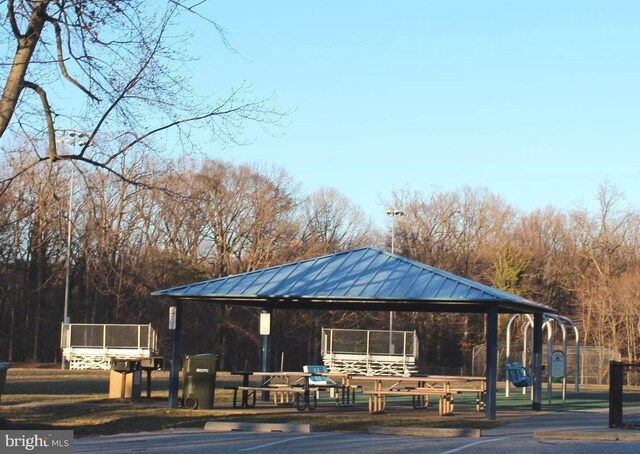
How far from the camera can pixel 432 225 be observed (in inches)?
2744

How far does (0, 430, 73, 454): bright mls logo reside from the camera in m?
12.6

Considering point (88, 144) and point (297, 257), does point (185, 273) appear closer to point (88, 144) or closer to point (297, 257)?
point (297, 257)

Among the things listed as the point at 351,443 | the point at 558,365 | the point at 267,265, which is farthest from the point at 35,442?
the point at 267,265

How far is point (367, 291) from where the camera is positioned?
22.0 m

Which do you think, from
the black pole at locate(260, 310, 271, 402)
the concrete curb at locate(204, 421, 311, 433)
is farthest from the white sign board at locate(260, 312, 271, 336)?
the concrete curb at locate(204, 421, 311, 433)

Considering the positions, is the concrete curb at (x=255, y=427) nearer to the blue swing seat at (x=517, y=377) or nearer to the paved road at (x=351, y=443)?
the paved road at (x=351, y=443)

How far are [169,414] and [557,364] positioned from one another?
13715 mm

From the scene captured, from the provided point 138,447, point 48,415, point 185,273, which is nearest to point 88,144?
point 138,447

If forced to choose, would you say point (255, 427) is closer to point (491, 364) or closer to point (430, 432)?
point (430, 432)

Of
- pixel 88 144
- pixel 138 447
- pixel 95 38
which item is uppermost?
Answer: pixel 95 38

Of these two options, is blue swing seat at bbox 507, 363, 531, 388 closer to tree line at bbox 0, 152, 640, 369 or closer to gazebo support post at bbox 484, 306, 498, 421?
gazebo support post at bbox 484, 306, 498, 421

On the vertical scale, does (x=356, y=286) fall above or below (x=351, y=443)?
above

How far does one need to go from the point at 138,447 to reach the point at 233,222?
46416mm

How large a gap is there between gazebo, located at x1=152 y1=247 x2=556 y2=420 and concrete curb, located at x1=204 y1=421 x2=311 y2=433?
178 inches
